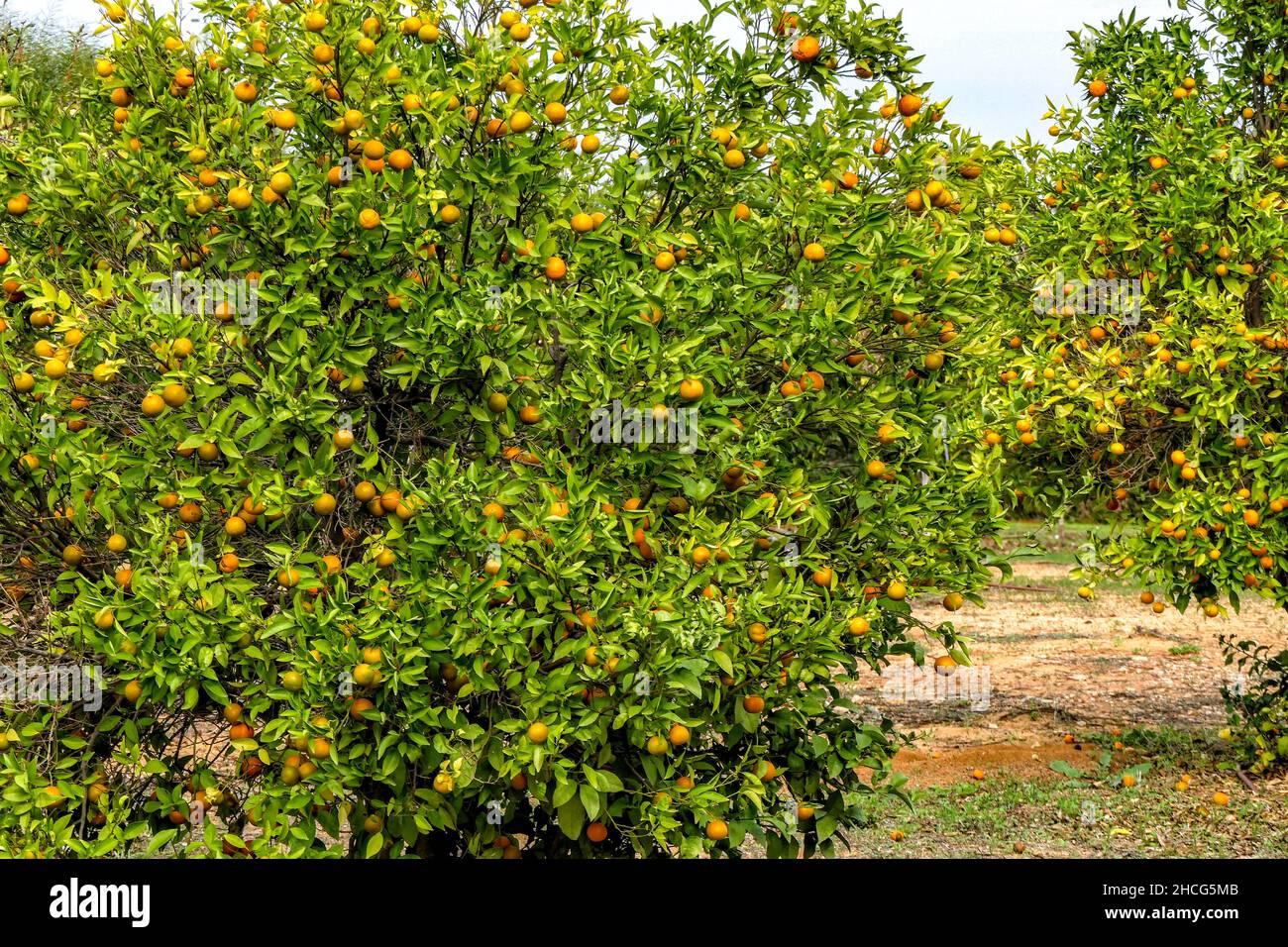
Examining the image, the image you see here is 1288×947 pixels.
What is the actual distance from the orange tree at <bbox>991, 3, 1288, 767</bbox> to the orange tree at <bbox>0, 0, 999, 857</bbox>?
84.3 inches

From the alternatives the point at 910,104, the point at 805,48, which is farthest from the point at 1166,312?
the point at 805,48

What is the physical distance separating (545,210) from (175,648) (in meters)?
1.62

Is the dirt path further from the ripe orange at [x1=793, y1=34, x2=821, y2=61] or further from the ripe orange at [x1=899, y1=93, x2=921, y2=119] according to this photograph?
the ripe orange at [x1=793, y1=34, x2=821, y2=61]

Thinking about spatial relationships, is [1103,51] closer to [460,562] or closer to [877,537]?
[877,537]

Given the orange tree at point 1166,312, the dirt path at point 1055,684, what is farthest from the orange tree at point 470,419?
the dirt path at point 1055,684

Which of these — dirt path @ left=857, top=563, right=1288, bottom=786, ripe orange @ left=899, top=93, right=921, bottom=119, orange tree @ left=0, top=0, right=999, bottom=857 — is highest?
ripe orange @ left=899, top=93, right=921, bottom=119

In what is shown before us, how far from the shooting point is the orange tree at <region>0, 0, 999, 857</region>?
3188 mm

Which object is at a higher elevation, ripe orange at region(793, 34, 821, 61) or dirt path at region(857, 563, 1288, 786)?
ripe orange at region(793, 34, 821, 61)

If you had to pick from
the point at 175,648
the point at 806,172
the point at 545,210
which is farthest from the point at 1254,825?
the point at 175,648

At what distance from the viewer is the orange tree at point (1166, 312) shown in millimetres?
5828

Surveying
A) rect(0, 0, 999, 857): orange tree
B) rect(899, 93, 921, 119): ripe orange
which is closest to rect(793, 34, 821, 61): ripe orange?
rect(0, 0, 999, 857): orange tree

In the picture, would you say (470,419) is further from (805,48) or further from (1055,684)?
(1055,684)

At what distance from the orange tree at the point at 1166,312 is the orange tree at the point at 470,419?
2141mm

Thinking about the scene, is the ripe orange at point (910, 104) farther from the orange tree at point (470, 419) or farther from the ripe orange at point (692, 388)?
the ripe orange at point (692, 388)
